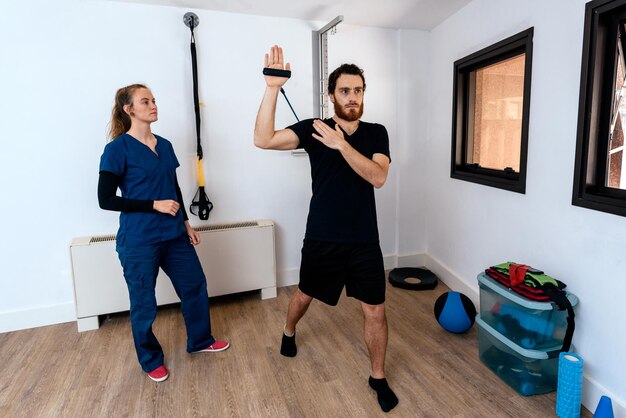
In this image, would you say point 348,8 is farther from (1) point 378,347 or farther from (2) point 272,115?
(1) point 378,347

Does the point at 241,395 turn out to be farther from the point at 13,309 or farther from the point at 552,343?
the point at 13,309

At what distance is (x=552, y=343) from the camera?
1907 millimetres

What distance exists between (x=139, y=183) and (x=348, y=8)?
1927 mm

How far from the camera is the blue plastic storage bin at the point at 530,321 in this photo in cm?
187

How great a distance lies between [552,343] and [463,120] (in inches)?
69.8

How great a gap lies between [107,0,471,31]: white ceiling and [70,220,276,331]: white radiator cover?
1.56 metres

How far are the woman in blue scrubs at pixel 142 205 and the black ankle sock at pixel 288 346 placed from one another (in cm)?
65

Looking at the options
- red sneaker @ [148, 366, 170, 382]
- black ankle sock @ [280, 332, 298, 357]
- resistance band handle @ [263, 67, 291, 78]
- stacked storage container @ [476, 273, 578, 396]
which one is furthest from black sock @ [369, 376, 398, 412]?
resistance band handle @ [263, 67, 291, 78]

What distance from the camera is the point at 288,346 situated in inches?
90.4

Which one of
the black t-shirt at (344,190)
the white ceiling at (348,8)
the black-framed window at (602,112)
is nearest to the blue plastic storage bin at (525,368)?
the black-framed window at (602,112)

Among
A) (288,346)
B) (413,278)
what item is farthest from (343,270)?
(413,278)

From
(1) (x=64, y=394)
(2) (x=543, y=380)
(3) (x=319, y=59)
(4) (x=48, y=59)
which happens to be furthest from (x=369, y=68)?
(1) (x=64, y=394)

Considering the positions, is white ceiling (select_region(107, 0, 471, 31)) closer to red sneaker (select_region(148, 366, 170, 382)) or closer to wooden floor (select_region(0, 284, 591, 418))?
wooden floor (select_region(0, 284, 591, 418))

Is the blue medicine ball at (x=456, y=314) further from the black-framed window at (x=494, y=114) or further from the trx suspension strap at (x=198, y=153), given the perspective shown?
the trx suspension strap at (x=198, y=153)
